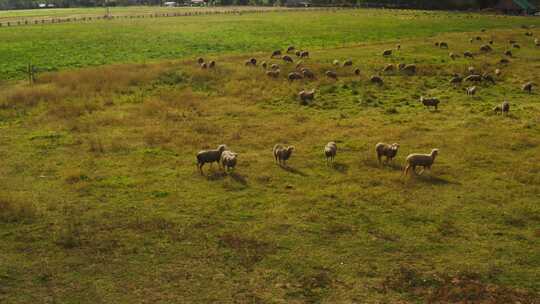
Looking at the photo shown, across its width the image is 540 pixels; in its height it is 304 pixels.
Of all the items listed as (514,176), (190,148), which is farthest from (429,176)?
(190,148)

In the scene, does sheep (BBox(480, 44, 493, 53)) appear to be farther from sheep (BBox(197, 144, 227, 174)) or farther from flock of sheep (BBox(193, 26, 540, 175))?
sheep (BBox(197, 144, 227, 174))

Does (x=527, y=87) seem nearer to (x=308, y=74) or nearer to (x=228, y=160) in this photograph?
(x=308, y=74)

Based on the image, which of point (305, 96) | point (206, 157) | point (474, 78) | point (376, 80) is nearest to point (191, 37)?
point (376, 80)

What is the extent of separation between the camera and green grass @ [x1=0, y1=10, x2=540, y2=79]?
46.1 meters

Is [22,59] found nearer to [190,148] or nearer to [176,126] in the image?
[176,126]

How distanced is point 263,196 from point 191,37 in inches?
1931

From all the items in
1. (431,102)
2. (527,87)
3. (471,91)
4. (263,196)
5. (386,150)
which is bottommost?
(263,196)

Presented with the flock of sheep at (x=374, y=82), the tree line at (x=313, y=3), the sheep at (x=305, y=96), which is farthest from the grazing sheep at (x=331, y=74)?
the tree line at (x=313, y=3)

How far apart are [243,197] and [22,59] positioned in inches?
1428

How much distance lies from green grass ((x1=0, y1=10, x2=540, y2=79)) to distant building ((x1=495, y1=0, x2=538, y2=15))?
1751cm

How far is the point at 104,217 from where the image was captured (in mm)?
14969

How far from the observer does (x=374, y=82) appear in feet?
110

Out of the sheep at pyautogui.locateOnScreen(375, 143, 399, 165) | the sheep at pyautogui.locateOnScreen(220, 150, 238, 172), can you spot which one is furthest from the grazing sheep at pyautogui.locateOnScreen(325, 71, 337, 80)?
the sheep at pyautogui.locateOnScreen(220, 150, 238, 172)

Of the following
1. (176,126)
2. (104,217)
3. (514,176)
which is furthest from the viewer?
(176,126)
